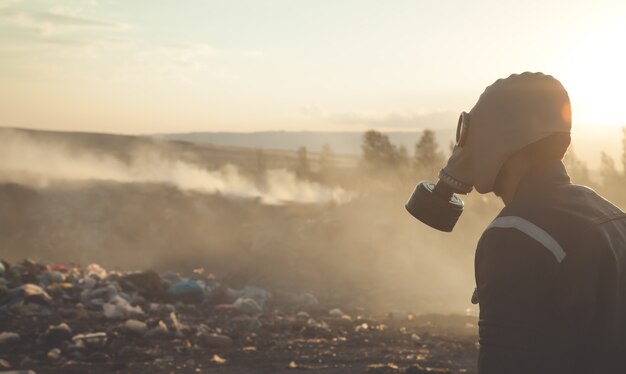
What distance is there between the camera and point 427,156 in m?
39.0

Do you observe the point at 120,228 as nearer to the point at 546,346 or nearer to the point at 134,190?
the point at 134,190

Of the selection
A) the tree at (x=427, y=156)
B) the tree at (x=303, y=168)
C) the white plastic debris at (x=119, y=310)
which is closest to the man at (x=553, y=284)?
the white plastic debris at (x=119, y=310)

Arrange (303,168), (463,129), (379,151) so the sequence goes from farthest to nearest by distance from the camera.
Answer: (303,168) < (379,151) < (463,129)

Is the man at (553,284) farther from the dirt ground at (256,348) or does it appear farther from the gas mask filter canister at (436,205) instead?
the dirt ground at (256,348)

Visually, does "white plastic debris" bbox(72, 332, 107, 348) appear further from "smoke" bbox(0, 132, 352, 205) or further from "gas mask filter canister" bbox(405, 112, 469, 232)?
"smoke" bbox(0, 132, 352, 205)

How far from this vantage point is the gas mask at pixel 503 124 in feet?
7.48

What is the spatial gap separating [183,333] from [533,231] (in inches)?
371

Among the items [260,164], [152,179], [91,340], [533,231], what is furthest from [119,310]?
[260,164]

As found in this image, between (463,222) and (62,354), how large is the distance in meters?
20.1

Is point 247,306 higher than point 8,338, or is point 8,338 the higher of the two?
point 8,338

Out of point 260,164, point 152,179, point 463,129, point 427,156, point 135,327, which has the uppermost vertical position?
point 463,129

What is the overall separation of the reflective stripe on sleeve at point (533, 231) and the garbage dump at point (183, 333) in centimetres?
619

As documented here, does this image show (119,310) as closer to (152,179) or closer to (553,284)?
(553,284)

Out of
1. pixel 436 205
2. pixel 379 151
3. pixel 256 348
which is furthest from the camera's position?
pixel 379 151
